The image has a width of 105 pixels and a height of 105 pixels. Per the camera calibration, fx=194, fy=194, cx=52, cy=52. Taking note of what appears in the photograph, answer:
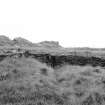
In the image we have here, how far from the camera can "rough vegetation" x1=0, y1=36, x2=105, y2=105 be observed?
879 cm

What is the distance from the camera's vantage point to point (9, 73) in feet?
35.9

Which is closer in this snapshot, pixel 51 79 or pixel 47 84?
pixel 47 84

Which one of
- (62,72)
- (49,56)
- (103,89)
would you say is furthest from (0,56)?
(103,89)

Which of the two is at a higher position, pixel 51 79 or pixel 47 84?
pixel 51 79

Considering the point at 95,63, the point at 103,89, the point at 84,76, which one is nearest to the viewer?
the point at 103,89

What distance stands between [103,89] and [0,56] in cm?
706

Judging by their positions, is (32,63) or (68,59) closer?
(32,63)

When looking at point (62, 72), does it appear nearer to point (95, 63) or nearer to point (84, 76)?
point (84, 76)

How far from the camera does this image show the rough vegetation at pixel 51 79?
879 centimetres

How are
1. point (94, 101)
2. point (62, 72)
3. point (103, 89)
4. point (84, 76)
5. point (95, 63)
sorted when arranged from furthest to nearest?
point (95, 63), point (62, 72), point (84, 76), point (103, 89), point (94, 101)

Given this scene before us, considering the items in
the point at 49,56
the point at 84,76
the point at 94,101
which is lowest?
the point at 94,101

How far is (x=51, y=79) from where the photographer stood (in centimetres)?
1072

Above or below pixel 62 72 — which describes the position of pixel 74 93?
below

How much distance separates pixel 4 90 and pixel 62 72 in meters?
3.75
